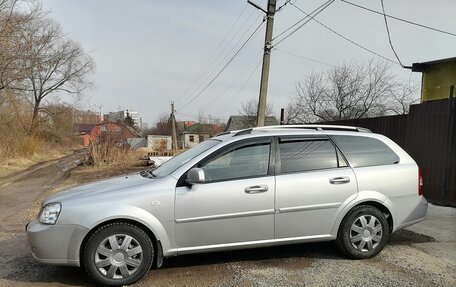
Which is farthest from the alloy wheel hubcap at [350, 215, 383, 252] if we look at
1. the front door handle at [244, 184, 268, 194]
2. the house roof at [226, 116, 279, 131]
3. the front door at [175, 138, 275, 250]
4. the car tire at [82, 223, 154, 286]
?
the house roof at [226, 116, 279, 131]

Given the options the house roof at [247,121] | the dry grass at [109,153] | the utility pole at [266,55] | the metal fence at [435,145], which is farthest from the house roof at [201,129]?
the metal fence at [435,145]

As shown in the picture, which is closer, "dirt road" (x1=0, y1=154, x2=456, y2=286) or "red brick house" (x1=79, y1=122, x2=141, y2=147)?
"dirt road" (x1=0, y1=154, x2=456, y2=286)

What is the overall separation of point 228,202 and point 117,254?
130cm

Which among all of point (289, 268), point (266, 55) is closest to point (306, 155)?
point (289, 268)

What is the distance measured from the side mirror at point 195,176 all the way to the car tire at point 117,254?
755 mm

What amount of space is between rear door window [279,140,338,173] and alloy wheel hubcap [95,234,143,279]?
1922 mm

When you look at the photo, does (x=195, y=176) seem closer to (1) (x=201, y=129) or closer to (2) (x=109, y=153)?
(2) (x=109, y=153)

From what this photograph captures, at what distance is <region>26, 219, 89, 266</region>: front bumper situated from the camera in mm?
4066

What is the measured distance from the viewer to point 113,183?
4.73m

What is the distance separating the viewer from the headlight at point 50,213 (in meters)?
4.12

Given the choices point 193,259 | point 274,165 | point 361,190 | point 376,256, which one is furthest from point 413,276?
point 193,259

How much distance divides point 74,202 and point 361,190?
3353 millimetres

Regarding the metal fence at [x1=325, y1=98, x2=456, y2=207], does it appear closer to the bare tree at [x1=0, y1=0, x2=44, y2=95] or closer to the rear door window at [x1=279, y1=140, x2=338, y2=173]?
the rear door window at [x1=279, y1=140, x2=338, y2=173]

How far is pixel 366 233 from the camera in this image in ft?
16.0
